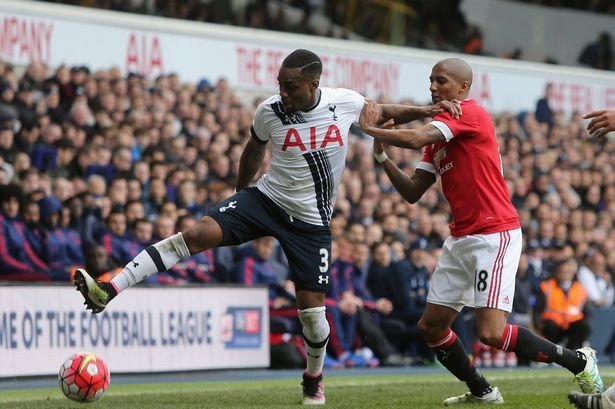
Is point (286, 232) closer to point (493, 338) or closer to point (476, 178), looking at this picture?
point (476, 178)

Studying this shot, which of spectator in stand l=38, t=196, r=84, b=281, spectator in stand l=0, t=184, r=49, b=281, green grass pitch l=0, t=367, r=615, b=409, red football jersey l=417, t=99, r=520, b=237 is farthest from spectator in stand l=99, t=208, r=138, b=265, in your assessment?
red football jersey l=417, t=99, r=520, b=237

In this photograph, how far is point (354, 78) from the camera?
931 inches

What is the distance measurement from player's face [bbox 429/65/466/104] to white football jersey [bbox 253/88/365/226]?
2.73 feet

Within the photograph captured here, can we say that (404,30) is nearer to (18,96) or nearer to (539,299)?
(539,299)

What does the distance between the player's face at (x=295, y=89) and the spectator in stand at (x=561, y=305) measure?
373 inches

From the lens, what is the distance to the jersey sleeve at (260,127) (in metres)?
9.53

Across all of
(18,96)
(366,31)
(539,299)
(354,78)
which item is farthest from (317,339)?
(366,31)

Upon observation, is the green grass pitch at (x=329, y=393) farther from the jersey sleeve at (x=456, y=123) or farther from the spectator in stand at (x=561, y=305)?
the spectator in stand at (x=561, y=305)

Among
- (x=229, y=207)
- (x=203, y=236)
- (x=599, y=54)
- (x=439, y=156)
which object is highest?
(x=599, y=54)

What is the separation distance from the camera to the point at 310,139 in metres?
9.49

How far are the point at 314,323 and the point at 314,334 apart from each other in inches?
4.2

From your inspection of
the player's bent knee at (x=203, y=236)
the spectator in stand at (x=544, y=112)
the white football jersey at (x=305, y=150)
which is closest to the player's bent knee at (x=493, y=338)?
the white football jersey at (x=305, y=150)

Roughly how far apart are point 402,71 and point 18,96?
1036 centimetres

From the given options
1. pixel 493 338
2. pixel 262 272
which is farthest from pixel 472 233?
pixel 262 272
